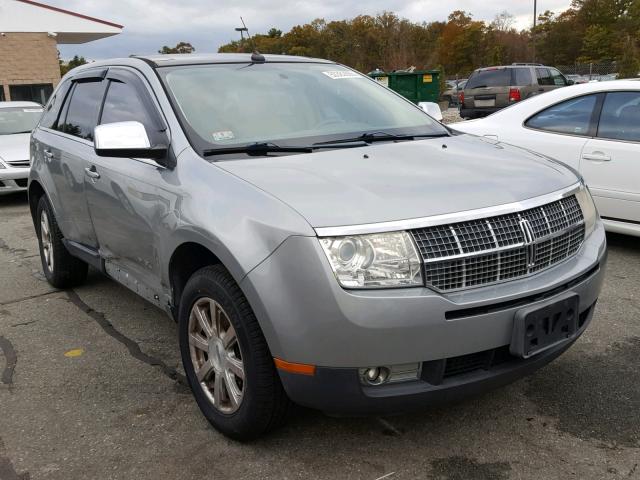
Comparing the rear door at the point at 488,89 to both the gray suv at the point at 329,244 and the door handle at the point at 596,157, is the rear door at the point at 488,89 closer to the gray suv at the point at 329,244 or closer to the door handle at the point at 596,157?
the door handle at the point at 596,157

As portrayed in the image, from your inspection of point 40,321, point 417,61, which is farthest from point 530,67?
point 417,61

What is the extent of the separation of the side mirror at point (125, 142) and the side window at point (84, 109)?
3.81 feet

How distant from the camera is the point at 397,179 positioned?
2709 mm

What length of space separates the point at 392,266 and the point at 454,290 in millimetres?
265

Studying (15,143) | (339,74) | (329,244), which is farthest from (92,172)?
(15,143)

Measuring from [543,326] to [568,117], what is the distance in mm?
3925

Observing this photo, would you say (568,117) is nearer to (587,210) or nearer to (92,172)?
(587,210)

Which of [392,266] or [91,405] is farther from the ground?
[392,266]

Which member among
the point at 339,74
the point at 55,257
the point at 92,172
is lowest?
the point at 55,257

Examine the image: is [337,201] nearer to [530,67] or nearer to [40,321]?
[40,321]

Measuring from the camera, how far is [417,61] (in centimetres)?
4984

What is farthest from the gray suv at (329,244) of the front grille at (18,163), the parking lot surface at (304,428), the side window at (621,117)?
the front grille at (18,163)

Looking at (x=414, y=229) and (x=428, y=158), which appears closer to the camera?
(x=414, y=229)

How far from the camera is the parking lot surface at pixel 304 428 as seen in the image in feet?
8.75
